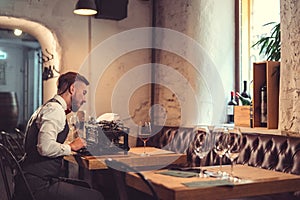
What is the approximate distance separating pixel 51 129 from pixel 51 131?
0.01 meters

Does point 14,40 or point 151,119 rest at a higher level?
point 14,40

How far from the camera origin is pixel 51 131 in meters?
2.71

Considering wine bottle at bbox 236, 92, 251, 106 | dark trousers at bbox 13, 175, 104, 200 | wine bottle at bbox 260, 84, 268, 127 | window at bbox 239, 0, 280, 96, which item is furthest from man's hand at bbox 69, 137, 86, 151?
window at bbox 239, 0, 280, 96

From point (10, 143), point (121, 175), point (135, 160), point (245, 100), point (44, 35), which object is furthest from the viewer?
point (44, 35)

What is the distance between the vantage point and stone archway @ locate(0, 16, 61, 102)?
4.45 meters

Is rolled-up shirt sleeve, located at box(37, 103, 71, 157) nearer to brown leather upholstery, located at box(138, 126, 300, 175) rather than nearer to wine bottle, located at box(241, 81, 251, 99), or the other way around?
brown leather upholstery, located at box(138, 126, 300, 175)

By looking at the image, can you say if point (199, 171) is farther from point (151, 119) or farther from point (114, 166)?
point (151, 119)

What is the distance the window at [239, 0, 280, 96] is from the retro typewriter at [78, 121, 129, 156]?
175 cm

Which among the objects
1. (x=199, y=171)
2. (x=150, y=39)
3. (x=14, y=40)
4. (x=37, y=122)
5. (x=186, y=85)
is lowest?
(x=199, y=171)

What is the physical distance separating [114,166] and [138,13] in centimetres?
328

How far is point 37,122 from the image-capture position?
276 cm

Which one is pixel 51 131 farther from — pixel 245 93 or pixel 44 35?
pixel 44 35

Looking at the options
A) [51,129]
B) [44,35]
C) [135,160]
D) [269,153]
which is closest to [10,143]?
[51,129]

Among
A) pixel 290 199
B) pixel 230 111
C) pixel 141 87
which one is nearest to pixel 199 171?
pixel 290 199
